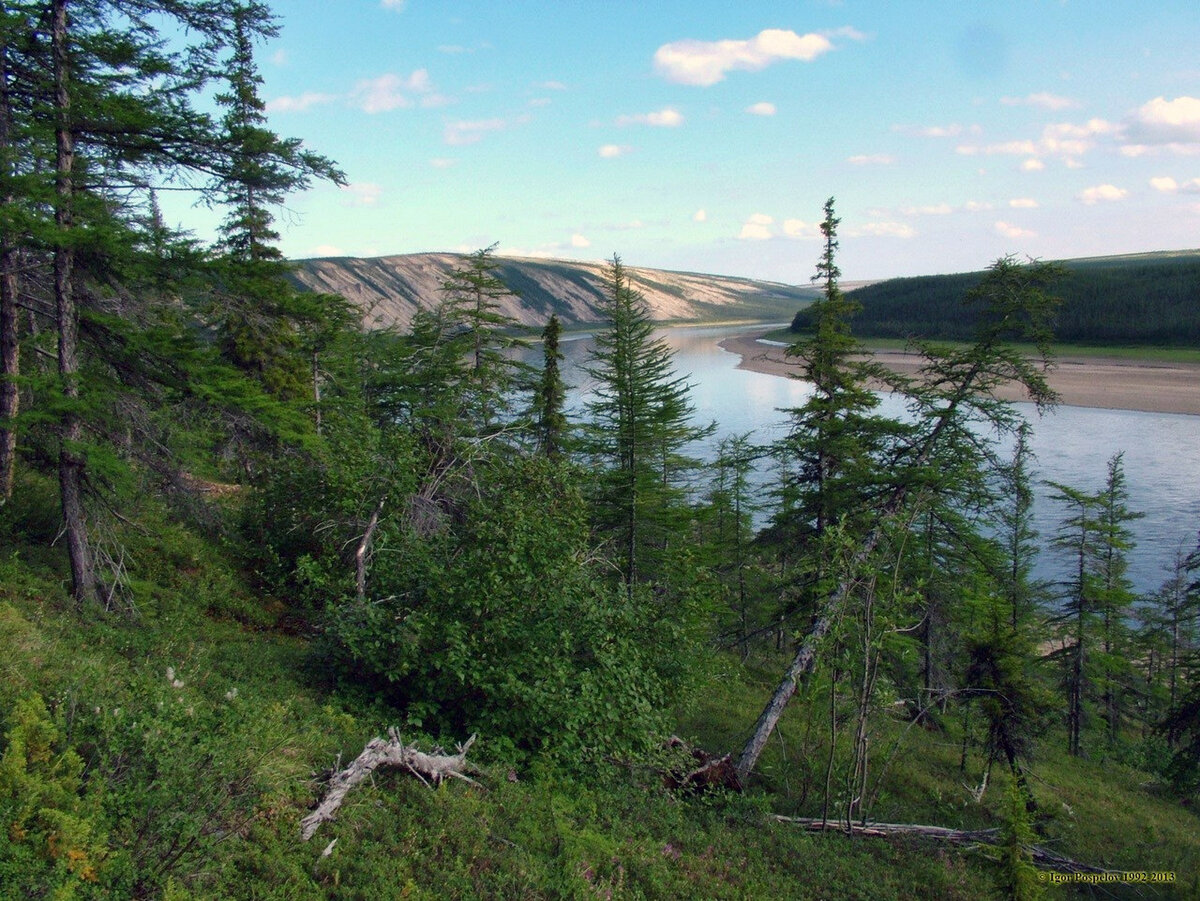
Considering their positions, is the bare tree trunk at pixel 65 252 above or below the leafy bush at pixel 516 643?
above

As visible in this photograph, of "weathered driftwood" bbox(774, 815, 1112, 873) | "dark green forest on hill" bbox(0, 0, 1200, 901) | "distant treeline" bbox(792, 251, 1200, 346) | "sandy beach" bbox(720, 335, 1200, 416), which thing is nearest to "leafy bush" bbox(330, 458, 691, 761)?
"dark green forest on hill" bbox(0, 0, 1200, 901)

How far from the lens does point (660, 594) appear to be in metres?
11.0

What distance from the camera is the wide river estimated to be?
96.6 feet

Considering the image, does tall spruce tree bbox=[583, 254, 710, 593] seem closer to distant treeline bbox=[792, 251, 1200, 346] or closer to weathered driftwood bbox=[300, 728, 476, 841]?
weathered driftwood bbox=[300, 728, 476, 841]

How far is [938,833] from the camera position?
9398 millimetres

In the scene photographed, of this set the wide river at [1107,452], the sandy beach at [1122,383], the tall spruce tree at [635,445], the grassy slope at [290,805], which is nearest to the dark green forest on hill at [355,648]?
the grassy slope at [290,805]

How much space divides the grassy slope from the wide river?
10.5 metres

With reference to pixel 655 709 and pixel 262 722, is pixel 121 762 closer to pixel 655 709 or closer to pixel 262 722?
pixel 262 722

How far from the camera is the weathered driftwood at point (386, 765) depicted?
17.9ft

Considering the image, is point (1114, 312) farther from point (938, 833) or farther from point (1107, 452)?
point (938, 833)

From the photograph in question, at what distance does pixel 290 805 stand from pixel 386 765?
3.95ft

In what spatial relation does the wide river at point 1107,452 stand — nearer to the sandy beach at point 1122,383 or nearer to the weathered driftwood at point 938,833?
the sandy beach at point 1122,383

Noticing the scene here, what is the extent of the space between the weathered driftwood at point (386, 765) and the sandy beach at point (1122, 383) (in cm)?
4008

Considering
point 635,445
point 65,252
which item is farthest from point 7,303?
point 635,445
